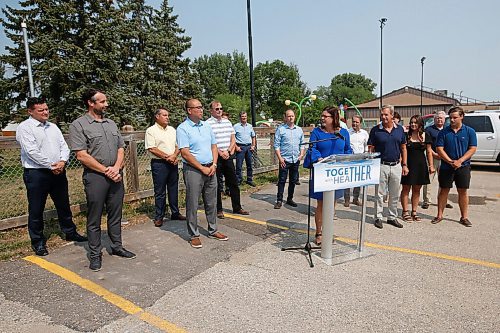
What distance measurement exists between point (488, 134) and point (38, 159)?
1263 cm

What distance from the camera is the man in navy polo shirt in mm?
5434

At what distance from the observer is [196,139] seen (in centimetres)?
463

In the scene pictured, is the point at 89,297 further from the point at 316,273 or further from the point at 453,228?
the point at 453,228

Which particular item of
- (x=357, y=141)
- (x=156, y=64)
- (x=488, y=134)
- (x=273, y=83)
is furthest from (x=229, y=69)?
(x=357, y=141)

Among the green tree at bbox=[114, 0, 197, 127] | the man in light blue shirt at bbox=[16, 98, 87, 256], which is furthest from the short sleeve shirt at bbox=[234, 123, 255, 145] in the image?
the green tree at bbox=[114, 0, 197, 127]

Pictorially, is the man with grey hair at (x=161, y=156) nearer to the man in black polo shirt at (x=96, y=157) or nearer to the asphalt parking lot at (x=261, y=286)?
the asphalt parking lot at (x=261, y=286)

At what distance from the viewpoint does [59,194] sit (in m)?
4.75

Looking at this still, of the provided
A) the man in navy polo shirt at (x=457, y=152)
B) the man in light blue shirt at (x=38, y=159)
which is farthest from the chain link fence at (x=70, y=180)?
the man in navy polo shirt at (x=457, y=152)

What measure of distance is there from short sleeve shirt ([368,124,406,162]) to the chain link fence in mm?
4084

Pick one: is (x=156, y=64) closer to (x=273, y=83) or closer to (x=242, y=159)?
(x=242, y=159)

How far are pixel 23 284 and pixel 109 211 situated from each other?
111 cm

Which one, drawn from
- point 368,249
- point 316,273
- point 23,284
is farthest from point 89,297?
point 368,249

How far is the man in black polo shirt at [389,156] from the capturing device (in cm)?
541

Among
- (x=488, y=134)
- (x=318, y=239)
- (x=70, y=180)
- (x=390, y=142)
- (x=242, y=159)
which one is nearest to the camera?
(x=318, y=239)
